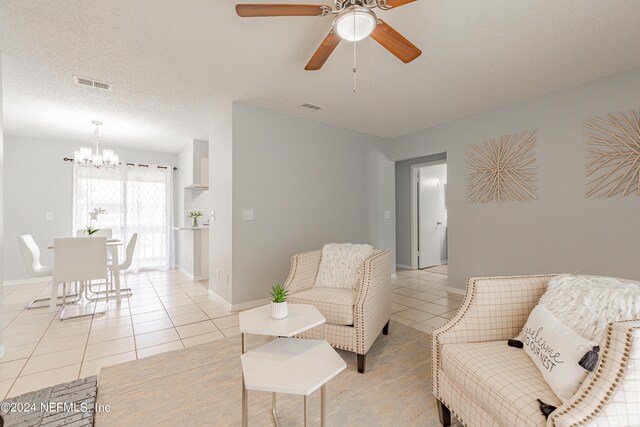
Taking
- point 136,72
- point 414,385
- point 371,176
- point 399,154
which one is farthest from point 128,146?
point 414,385

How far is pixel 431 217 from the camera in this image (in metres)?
6.15

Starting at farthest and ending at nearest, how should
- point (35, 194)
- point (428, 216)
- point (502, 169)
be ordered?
point (428, 216)
point (35, 194)
point (502, 169)

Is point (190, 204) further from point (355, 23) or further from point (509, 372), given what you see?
point (509, 372)

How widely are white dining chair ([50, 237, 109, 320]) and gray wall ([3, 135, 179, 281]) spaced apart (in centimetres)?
239

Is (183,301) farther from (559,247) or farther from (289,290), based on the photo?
(559,247)

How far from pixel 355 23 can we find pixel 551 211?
10.3 ft

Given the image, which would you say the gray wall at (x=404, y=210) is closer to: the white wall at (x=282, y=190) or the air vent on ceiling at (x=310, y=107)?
the white wall at (x=282, y=190)

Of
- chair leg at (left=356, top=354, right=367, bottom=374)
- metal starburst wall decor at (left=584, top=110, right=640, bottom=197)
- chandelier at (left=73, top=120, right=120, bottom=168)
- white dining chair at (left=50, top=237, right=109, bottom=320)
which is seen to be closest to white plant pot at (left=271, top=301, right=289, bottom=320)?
chair leg at (left=356, top=354, right=367, bottom=374)

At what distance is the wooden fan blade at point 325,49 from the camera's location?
1650 mm

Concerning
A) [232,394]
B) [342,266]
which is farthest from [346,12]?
[232,394]

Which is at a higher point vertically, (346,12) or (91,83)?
(91,83)

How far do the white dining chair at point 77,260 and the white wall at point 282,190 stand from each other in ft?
4.17

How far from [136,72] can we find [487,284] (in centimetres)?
335

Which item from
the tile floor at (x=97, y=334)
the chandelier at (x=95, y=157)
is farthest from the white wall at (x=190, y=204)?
the chandelier at (x=95, y=157)
